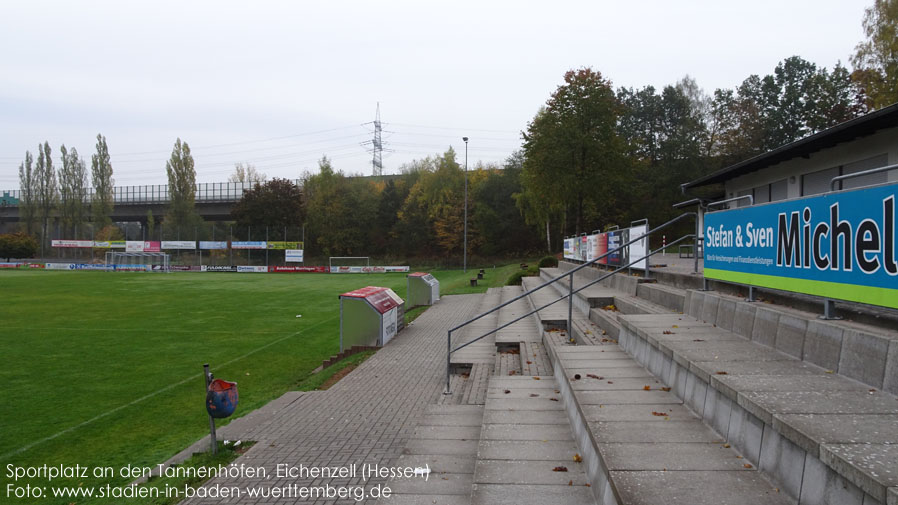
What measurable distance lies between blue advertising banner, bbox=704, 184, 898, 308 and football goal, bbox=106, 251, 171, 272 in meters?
61.7

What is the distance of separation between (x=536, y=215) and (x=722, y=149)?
18588 mm

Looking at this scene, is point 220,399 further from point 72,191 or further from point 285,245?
point 72,191

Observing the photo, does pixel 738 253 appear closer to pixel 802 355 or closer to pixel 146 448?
pixel 802 355

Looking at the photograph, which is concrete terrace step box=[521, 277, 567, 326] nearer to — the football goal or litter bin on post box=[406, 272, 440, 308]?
litter bin on post box=[406, 272, 440, 308]

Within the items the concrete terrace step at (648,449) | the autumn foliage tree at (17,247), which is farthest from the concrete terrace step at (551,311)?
the autumn foliage tree at (17,247)

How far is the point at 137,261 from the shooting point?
61469 millimetres

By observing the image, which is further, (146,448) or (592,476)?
(146,448)

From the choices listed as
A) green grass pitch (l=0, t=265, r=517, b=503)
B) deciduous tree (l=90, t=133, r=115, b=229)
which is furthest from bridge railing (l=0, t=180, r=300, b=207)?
green grass pitch (l=0, t=265, r=517, b=503)

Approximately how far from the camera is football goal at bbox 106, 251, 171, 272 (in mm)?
58031

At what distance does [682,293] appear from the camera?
7.65m

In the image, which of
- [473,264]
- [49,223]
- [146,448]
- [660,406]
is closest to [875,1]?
[660,406]

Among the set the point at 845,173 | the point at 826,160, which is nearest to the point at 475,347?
the point at 826,160

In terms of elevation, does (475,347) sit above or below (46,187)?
below

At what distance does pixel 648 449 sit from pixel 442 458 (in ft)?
6.80
